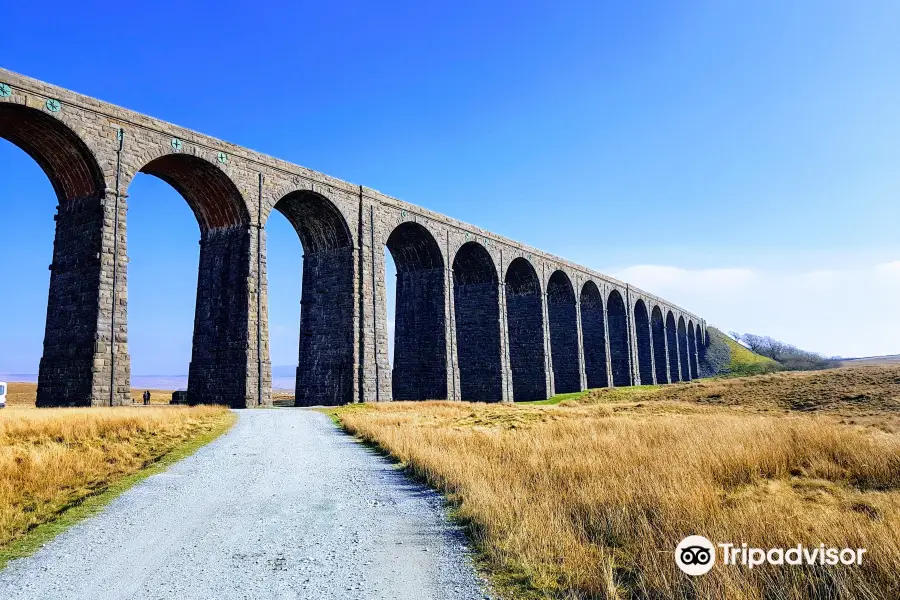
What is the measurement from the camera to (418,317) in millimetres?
34562

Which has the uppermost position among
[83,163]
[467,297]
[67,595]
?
[83,163]

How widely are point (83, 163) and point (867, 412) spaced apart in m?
29.5

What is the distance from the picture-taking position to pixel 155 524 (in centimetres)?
635

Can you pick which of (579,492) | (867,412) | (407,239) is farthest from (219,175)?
(867,412)

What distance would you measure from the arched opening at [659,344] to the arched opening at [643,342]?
9.49 feet

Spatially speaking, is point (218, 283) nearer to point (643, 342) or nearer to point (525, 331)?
point (525, 331)

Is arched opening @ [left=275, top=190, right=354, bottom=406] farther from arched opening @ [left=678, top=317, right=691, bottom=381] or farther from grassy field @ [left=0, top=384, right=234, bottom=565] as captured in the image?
arched opening @ [left=678, top=317, right=691, bottom=381]

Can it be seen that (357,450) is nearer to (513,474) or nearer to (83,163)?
(513,474)

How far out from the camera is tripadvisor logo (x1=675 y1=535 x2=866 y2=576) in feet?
13.8

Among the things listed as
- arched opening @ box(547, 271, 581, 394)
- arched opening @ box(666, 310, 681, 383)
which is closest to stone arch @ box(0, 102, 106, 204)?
arched opening @ box(547, 271, 581, 394)

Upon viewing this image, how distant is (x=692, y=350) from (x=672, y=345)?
582 inches

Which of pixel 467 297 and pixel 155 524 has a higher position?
pixel 467 297

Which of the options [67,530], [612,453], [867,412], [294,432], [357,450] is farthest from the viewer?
[867,412]

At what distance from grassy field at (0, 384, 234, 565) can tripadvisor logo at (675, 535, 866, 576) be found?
6.27 metres
